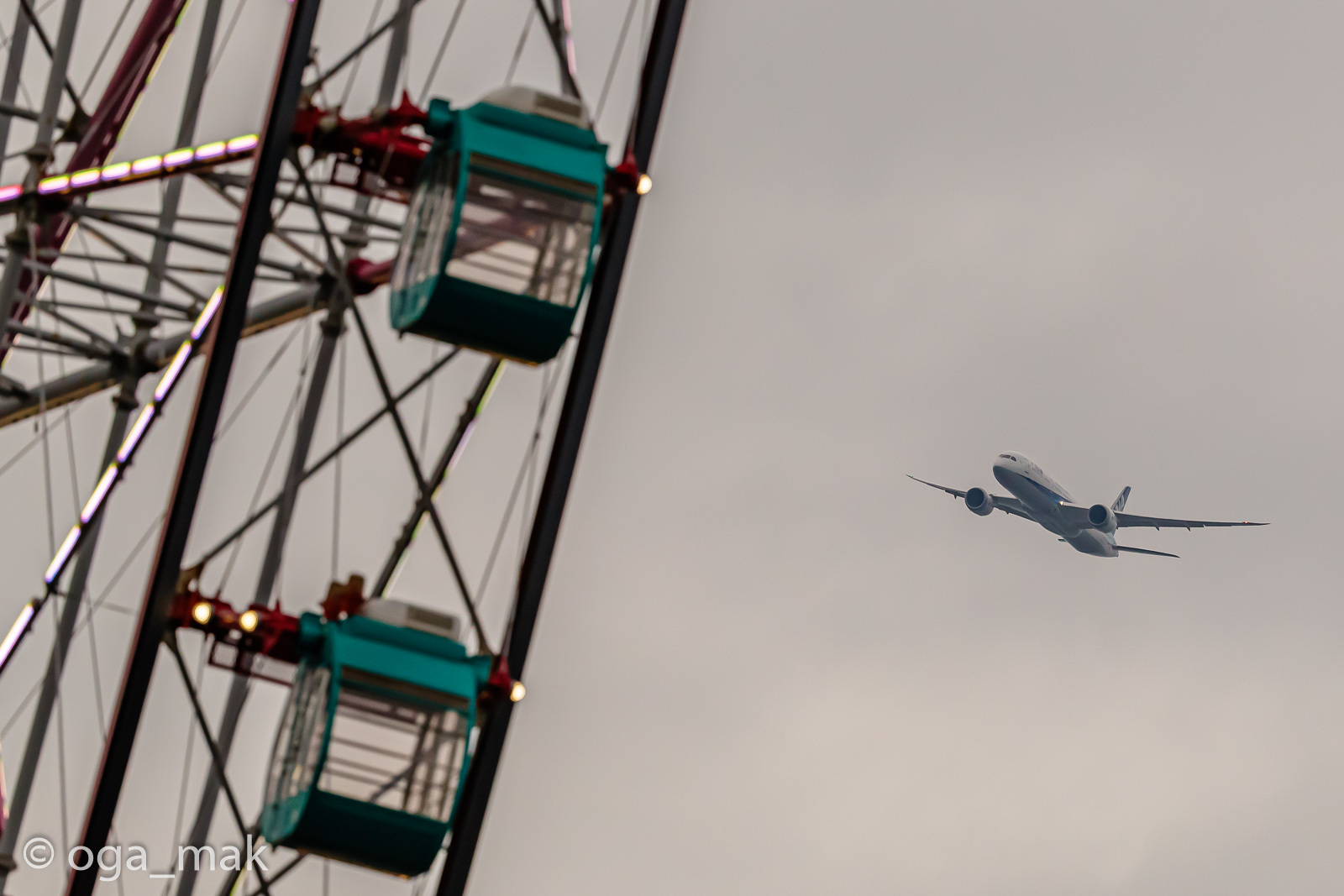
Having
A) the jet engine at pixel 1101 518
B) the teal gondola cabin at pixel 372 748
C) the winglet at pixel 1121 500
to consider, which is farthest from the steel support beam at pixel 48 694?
the winglet at pixel 1121 500

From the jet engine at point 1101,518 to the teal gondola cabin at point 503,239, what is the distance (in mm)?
69955

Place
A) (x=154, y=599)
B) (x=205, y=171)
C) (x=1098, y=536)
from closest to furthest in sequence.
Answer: (x=154, y=599) < (x=205, y=171) < (x=1098, y=536)

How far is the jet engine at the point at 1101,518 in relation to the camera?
86.9 metres

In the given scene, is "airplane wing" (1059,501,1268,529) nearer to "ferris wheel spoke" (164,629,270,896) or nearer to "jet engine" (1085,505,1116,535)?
"jet engine" (1085,505,1116,535)

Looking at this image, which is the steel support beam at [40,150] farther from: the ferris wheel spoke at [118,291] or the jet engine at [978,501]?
the jet engine at [978,501]

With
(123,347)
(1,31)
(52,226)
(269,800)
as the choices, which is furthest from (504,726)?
(1,31)

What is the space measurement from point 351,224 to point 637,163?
581cm

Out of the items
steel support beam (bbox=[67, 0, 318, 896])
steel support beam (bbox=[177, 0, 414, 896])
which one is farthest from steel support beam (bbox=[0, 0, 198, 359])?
steel support beam (bbox=[67, 0, 318, 896])

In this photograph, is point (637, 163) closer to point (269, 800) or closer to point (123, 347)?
point (269, 800)

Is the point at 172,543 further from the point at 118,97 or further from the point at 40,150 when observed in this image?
the point at 118,97

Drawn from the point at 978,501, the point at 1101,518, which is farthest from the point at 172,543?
the point at 978,501

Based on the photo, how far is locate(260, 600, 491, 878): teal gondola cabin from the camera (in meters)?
17.6

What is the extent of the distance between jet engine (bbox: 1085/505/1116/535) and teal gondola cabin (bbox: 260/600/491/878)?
70436 mm

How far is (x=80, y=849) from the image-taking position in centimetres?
1798
